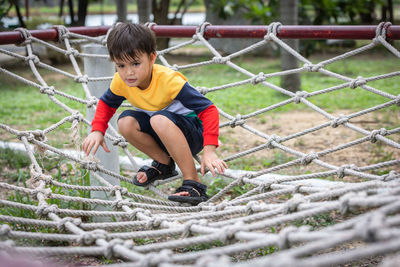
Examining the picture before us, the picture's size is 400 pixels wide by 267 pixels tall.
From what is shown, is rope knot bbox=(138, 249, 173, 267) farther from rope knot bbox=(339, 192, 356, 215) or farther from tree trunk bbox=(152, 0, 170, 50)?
tree trunk bbox=(152, 0, 170, 50)

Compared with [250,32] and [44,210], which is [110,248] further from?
[250,32]

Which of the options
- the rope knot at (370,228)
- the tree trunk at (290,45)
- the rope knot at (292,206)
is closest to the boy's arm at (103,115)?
the rope knot at (292,206)

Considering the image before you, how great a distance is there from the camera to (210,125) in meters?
1.70

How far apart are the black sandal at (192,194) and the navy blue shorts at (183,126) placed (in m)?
0.15

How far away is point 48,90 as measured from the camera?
2.14 meters

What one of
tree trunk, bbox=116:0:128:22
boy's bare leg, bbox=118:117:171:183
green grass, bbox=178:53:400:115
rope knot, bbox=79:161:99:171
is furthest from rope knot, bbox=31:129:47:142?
tree trunk, bbox=116:0:128:22

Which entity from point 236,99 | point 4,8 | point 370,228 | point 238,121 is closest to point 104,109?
→ point 238,121

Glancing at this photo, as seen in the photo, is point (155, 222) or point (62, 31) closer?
point (155, 222)

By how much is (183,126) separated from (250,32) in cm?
70

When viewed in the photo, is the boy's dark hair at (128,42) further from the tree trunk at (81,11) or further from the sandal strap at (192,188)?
the tree trunk at (81,11)

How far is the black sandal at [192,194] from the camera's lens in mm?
1719

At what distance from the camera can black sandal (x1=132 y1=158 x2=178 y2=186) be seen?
6.07 ft

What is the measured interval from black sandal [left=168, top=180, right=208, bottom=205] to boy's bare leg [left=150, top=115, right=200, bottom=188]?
0.04 metres

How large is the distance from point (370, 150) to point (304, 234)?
2.15m
